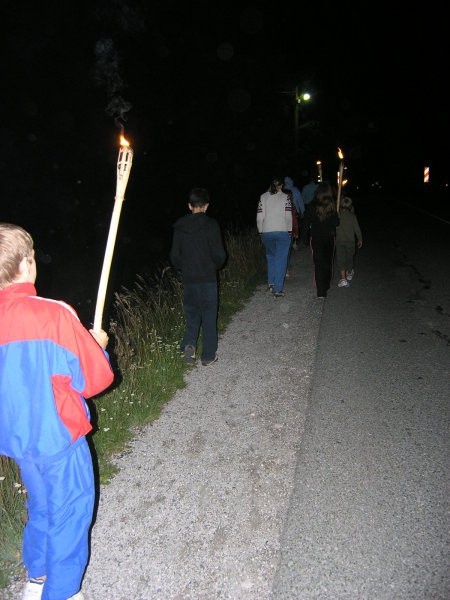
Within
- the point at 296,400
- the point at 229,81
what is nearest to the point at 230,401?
the point at 296,400

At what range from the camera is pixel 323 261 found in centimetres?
780

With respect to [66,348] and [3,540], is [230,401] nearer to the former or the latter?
[3,540]

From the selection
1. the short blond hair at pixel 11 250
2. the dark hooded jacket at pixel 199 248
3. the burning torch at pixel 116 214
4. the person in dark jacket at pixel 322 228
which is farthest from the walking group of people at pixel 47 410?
the person in dark jacket at pixel 322 228

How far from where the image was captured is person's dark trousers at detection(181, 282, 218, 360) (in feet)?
16.9

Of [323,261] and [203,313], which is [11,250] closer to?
[203,313]

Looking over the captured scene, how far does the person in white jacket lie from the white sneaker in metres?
6.14

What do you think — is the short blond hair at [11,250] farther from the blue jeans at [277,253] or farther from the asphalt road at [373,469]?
the blue jeans at [277,253]

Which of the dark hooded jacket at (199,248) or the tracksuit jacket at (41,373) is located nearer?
the tracksuit jacket at (41,373)

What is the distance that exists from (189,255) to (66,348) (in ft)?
10.4

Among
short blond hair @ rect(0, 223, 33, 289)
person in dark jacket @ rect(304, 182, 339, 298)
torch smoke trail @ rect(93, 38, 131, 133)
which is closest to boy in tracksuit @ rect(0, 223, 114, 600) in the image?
short blond hair @ rect(0, 223, 33, 289)

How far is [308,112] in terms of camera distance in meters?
31.9

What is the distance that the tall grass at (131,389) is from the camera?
2854 millimetres

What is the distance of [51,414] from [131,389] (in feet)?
8.45

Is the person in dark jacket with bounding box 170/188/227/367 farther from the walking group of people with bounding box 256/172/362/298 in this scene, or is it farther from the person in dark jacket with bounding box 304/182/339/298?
the person in dark jacket with bounding box 304/182/339/298
